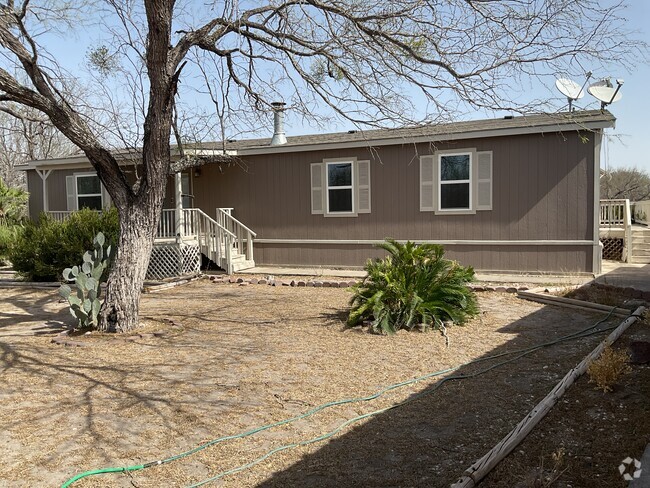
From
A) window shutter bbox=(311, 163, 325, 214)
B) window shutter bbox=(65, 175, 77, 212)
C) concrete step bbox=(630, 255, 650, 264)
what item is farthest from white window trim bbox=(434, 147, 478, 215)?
window shutter bbox=(65, 175, 77, 212)

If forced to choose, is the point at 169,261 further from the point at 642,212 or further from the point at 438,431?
the point at 642,212

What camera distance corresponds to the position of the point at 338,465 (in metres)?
3.31

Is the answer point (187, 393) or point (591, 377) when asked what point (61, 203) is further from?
point (591, 377)

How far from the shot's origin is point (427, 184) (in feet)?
39.8

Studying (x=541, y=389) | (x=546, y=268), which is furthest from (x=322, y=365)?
(x=546, y=268)

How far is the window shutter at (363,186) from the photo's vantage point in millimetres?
12703

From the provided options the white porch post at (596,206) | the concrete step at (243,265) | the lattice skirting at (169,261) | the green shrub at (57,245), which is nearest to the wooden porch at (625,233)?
the white porch post at (596,206)

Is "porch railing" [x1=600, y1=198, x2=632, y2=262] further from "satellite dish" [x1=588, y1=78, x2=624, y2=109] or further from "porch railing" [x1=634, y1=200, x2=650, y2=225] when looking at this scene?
"porch railing" [x1=634, y1=200, x2=650, y2=225]

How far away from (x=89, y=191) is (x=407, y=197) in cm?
876

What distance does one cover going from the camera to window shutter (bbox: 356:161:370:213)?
1270cm

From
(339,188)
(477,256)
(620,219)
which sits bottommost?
(477,256)

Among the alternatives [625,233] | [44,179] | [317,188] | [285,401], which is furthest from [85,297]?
[625,233]

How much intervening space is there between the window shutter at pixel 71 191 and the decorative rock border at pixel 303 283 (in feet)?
18.9

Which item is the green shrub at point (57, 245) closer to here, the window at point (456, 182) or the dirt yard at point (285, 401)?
the dirt yard at point (285, 401)
